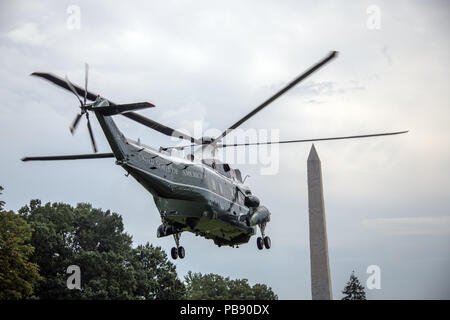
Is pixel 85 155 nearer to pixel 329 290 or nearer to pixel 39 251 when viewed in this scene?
pixel 329 290

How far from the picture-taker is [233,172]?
2548 centimetres

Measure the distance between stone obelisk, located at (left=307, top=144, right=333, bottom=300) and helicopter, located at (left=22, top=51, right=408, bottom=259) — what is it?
1183cm

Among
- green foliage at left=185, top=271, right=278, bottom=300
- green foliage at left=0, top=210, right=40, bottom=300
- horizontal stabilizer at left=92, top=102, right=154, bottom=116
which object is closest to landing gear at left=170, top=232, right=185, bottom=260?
horizontal stabilizer at left=92, top=102, right=154, bottom=116

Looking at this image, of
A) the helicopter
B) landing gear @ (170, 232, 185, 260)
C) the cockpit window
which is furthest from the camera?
the cockpit window

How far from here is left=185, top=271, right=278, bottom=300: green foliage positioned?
230ft

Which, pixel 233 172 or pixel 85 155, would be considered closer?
pixel 85 155

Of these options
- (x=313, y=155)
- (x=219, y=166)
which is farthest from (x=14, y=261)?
(x=219, y=166)

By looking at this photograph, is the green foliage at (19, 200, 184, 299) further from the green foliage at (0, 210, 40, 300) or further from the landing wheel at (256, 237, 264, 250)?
the landing wheel at (256, 237, 264, 250)

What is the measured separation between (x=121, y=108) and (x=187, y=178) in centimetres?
464

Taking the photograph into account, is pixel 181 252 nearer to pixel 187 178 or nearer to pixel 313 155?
pixel 187 178

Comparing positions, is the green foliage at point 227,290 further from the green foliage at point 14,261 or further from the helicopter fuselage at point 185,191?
the helicopter fuselage at point 185,191
